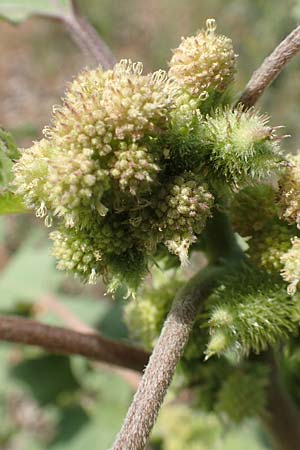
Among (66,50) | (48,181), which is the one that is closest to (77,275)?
(48,181)

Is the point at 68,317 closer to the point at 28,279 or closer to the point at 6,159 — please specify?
the point at 28,279

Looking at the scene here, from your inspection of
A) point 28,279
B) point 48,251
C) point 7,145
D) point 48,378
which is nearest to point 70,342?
point 7,145

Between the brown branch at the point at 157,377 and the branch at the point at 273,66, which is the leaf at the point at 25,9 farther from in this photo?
the brown branch at the point at 157,377

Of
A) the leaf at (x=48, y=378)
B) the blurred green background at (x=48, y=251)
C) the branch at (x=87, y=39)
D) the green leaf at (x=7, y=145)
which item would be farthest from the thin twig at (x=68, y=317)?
the green leaf at (x=7, y=145)

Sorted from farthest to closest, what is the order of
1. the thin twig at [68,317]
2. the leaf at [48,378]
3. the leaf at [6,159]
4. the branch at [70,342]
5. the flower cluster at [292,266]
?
1. the leaf at [48,378]
2. the thin twig at [68,317]
3. the branch at [70,342]
4. the leaf at [6,159]
5. the flower cluster at [292,266]

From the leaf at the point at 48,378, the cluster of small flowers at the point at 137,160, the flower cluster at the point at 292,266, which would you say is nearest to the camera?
the cluster of small flowers at the point at 137,160

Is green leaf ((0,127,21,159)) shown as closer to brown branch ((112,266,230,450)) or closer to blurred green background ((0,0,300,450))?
brown branch ((112,266,230,450))
